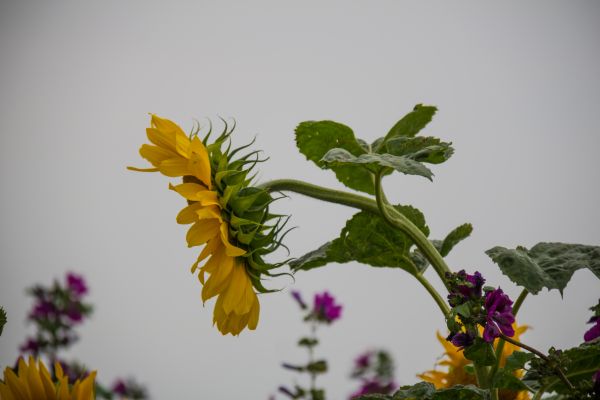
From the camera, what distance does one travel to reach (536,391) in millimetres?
1001

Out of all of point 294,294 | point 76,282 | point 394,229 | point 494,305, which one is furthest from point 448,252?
point 76,282

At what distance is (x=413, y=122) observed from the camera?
1.24m

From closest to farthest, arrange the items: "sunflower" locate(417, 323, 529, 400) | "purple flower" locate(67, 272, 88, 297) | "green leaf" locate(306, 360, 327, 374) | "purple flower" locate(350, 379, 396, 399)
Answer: "sunflower" locate(417, 323, 529, 400) < "green leaf" locate(306, 360, 327, 374) < "purple flower" locate(350, 379, 396, 399) < "purple flower" locate(67, 272, 88, 297)

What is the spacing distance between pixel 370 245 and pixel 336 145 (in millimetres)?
191

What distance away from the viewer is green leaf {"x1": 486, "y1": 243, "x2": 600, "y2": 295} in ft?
3.37

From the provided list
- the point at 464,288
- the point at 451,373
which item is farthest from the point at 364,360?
the point at 464,288

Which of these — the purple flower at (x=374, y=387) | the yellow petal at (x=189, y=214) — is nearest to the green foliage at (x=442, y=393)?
the yellow petal at (x=189, y=214)

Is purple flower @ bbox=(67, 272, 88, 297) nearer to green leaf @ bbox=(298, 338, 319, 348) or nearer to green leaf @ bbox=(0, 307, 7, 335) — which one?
green leaf @ bbox=(298, 338, 319, 348)

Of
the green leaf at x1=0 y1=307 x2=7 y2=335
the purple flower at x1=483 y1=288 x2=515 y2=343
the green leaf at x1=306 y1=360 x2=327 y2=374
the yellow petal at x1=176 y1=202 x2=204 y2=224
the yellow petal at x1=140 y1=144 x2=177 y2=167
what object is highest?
the yellow petal at x1=140 y1=144 x2=177 y2=167

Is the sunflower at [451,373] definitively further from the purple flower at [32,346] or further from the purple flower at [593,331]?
the purple flower at [32,346]

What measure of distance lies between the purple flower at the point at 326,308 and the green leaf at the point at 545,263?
1.51 metres

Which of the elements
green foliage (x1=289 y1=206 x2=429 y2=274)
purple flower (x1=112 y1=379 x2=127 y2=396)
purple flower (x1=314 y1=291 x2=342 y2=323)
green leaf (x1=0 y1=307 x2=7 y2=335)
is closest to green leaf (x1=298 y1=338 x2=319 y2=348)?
purple flower (x1=314 y1=291 x2=342 y2=323)

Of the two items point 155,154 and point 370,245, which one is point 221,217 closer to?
point 155,154

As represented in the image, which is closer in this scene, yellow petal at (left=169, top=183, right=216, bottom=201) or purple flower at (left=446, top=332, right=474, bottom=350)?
purple flower at (left=446, top=332, right=474, bottom=350)
